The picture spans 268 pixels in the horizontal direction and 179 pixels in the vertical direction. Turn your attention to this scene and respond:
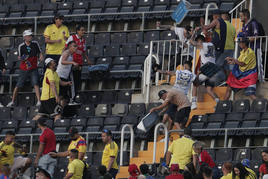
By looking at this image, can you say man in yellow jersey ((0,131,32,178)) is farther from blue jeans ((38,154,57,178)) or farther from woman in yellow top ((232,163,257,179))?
woman in yellow top ((232,163,257,179))

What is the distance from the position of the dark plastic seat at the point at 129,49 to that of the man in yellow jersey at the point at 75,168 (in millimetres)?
6472

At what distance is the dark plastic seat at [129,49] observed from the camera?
97.6ft

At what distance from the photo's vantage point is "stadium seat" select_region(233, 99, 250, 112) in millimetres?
26156

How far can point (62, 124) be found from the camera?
89.7ft

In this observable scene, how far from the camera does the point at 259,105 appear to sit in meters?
26.1

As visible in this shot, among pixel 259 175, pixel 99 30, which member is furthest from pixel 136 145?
pixel 99 30

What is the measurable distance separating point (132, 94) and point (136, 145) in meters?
2.21

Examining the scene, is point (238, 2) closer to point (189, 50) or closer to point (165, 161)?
point (189, 50)

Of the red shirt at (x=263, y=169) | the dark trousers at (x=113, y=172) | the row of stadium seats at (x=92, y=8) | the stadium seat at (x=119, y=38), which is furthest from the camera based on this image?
the row of stadium seats at (x=92, y=8)

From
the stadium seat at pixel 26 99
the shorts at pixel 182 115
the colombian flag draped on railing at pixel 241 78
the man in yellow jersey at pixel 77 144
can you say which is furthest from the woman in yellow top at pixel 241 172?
the stadium seat at pixel 26 99

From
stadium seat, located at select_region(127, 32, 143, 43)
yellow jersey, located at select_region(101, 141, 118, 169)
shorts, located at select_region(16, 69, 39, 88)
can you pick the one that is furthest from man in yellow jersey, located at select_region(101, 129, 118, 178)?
stadium seat, located at select_region(127, 32, 143, 43)

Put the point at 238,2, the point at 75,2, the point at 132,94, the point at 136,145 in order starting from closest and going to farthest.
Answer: the point at 136,145
the point at 132,94
the point at 238,2
the point at 75,2

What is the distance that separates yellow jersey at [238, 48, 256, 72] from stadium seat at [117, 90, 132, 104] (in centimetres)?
269

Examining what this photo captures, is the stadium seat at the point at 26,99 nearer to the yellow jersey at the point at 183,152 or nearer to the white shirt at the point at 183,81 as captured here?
the white shirt at the point at 183,81
